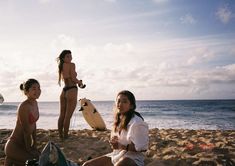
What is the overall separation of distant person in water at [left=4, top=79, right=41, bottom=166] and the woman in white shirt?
3.15 feet

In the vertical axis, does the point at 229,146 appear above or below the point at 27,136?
below

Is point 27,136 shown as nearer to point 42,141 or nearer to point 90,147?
point 90,147

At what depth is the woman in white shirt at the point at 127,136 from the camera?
143 inches

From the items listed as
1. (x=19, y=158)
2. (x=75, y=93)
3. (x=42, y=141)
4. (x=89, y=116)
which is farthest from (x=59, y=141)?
(x=19, y=158)

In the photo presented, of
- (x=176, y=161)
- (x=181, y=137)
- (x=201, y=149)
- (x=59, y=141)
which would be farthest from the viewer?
(x=181, y=137)

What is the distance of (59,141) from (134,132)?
3.78 metres

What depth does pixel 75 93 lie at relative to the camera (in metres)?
6.70

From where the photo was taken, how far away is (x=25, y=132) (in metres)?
4.37

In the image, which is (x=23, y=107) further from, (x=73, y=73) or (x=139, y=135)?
(x=73, y=73)

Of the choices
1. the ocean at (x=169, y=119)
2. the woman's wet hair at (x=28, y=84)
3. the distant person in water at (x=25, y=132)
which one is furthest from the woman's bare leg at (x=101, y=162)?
the ocean at (x=169, y=119)

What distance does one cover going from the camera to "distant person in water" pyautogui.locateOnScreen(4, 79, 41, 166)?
4352 millimetres

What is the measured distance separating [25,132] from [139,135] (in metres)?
1.66

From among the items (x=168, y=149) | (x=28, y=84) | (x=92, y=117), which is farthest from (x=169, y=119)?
(x=28, y=84)

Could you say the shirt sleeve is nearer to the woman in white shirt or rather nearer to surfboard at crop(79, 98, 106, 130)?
the woman in white shirt
